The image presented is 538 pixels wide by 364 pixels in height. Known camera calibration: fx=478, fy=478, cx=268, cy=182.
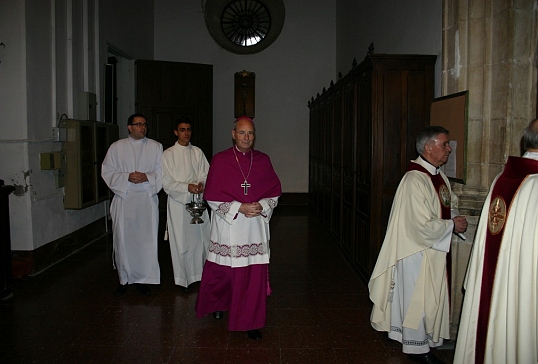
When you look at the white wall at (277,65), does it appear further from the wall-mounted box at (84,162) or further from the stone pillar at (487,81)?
the stone pillar at (487,81)

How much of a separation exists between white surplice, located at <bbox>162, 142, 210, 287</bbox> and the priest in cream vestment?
229 centimetres

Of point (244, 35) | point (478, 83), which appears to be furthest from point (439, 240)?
point (244, 35)

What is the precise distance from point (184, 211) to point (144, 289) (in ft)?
2.93

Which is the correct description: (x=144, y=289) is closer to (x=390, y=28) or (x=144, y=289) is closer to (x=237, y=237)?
(x=237, y=237)

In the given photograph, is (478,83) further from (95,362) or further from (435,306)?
(95,362)

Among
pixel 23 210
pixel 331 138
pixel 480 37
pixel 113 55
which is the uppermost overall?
pixel 113 55

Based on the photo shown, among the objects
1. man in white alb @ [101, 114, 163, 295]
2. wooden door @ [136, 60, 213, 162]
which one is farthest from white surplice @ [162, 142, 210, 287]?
wooden door @ [136, 60, 213, 162]

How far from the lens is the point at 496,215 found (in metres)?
2.53

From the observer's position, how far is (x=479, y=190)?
3623mm

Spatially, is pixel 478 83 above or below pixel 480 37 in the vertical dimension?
below

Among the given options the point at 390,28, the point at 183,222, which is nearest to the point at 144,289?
the point at 183,222

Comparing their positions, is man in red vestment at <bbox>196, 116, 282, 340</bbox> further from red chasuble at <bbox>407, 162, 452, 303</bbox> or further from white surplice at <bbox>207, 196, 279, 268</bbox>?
red chasuble at <bbox>407, 162, 452, 303</bbox>

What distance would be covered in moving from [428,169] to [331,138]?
4.46 meters

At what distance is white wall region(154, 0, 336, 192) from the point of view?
1142 centimetres
